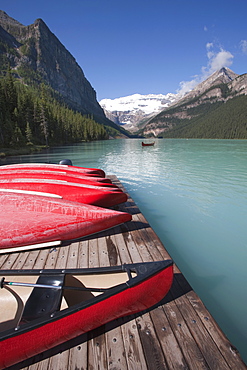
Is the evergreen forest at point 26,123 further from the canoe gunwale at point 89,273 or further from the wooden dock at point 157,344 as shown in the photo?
the wooden dock at point 157,344

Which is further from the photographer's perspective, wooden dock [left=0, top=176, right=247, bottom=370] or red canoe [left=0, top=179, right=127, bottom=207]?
red canoe [left=0, top=179, right=127, bottom=207]

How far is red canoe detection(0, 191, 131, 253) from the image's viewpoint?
447 cm

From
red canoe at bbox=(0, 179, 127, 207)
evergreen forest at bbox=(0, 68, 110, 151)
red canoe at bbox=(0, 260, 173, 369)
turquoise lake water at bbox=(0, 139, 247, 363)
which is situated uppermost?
evergreen forest at bbox=(0, 68, 110, 151)

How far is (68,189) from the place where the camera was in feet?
19.2

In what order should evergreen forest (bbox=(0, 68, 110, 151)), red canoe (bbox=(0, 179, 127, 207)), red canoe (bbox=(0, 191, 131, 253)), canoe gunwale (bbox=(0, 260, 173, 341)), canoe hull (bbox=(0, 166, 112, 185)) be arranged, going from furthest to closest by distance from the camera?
evergreen forest (bbox=(0, 68, 110, 151)), canoe hull (bbox=(0, 166, 112, 185)), red canoe (bbox=(0, 179, 127, 207)), red canoe (bbox=(0, 191, 131, 253)), canoe gunwale (bbox=(0, 260, 173, 341))

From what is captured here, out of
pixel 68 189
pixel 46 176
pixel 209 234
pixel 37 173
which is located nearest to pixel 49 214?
pixel 68 189

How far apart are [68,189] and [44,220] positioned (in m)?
1.42

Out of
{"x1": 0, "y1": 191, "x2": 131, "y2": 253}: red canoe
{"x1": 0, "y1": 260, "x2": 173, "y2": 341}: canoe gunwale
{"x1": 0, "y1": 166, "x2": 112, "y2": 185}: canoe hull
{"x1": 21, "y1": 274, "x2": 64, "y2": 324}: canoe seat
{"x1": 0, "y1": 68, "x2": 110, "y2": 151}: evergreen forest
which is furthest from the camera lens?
{"x1": 0, "y1": 68, "x2": 110, "y2": 151}: evergreen forest

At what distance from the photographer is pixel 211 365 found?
6.79 feet

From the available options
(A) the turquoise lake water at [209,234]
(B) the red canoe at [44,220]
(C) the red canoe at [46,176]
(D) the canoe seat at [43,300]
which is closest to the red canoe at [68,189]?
(C) the red canoe at [46,176]

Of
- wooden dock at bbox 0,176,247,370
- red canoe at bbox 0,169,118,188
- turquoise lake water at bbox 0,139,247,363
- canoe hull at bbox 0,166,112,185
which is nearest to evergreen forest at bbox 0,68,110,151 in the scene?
canoe hull at bbox 0,166,112,185

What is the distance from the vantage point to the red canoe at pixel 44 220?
4469mm

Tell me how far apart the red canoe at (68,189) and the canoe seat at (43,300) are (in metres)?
3.30

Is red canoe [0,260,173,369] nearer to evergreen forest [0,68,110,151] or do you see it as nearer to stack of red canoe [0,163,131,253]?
stack of red canoe [0,163,131,253]
